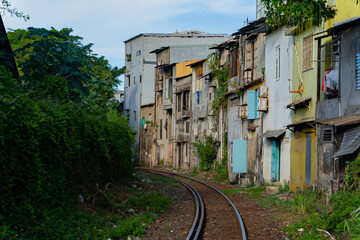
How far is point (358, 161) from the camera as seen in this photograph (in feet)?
38.3

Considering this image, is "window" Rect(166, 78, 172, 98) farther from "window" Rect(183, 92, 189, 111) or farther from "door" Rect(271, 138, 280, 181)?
"door" Rect(271, 138, 280, 181)

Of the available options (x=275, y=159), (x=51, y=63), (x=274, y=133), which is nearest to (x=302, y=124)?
(x=274, y=133)

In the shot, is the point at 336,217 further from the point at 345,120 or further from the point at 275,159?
the point at 275,159

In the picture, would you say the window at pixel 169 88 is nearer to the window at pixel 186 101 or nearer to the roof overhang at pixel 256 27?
the window at pixel 186 101

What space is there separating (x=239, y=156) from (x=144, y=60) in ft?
97.0

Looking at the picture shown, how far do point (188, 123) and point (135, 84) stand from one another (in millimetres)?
16148

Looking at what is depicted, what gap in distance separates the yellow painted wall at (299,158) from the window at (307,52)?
239 centimetres

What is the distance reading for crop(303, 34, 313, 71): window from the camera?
1686 centimetres

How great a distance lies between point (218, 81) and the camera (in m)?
31.2

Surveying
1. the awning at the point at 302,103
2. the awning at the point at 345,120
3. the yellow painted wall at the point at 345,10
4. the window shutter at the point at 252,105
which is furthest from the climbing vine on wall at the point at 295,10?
the window shutter at the point at 252,105

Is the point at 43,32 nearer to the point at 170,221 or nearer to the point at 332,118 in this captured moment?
the point at 170,221

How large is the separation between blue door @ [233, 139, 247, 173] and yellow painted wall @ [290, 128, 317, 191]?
6.19 meters

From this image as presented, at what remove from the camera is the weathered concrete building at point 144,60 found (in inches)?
1956

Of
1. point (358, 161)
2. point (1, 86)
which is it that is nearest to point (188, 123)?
point (358, 161)
